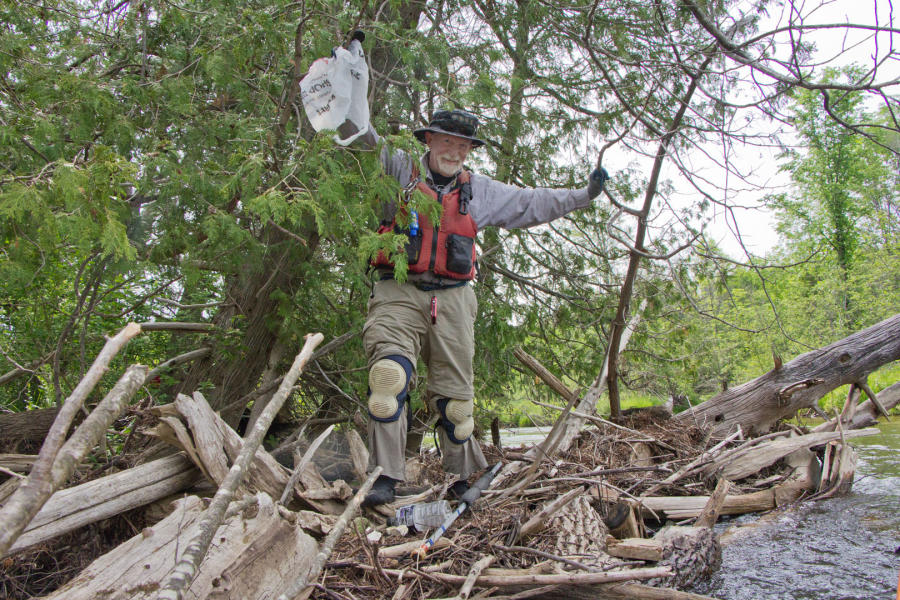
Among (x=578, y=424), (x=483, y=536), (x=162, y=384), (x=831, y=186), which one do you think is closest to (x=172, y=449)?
(x=162, y=384)

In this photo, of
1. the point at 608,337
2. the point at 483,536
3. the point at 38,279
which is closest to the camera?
the point at 483,536

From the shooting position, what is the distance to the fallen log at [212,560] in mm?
1759

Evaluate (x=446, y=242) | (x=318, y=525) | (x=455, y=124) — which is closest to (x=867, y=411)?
(x=446, y=242)

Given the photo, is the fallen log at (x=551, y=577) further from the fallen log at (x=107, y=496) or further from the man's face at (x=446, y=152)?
the man's face at (x=446, y=152)

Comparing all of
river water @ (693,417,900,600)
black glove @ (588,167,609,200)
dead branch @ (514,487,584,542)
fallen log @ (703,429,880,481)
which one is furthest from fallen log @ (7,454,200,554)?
fallen log @ (703,429,880,481)

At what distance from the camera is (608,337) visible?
5602 millimetres

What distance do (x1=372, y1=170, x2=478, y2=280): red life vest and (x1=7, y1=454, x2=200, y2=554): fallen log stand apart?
4.73 feet

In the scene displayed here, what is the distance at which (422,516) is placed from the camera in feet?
9.23

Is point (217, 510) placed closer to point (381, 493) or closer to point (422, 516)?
point (422, 516)

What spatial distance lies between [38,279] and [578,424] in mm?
3893

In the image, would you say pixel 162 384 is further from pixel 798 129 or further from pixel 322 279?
pixel 798 129

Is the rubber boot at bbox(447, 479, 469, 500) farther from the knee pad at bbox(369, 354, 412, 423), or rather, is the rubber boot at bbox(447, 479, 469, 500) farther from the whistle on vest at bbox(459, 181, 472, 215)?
the whistle on vest at bbox(459, 181, 472, 215)

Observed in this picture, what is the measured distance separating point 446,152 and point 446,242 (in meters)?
0.60

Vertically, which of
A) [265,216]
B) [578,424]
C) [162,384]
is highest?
[265,216]
